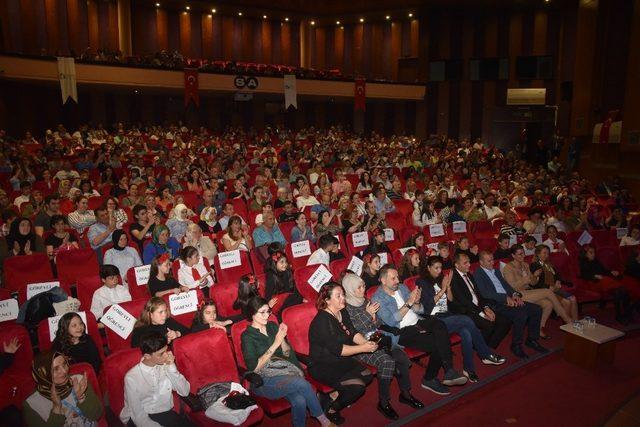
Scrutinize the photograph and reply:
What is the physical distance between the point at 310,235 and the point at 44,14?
15373 mm

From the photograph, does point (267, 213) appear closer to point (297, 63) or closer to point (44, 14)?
point (44, 14)

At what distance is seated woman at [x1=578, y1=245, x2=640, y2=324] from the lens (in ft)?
20.4

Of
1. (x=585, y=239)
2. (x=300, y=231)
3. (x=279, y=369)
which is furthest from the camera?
(x=585, y=239)

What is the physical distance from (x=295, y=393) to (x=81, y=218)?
15.2 feet

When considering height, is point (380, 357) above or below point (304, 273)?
below

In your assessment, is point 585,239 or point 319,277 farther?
point 585,239

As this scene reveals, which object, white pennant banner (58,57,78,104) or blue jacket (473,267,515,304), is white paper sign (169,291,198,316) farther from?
white pennant banner (58,57,78,104)

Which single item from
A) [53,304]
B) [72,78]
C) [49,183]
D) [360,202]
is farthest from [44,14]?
[53,304]

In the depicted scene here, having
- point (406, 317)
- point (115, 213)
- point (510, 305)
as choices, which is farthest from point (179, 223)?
point (510, 305)

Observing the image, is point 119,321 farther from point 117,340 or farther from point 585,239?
point 585,239

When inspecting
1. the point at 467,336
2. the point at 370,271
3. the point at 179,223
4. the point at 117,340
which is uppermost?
the point at 179,223

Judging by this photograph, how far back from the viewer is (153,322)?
384cm

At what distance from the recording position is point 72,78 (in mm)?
13055

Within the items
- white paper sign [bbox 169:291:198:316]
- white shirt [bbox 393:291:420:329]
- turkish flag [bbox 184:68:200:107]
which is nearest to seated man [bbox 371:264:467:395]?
white shirt [bbox 393:291:420:329]
